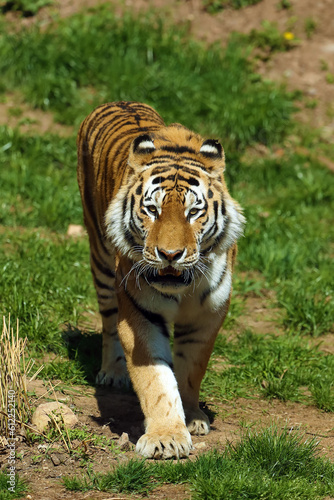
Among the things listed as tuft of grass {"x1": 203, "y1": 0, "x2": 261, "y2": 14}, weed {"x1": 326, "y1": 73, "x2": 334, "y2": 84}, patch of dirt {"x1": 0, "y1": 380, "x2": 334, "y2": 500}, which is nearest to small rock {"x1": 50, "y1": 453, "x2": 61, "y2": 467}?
patch of dirt {"x1": 0, "y1": 380, "x2": 334, "y2": 500}

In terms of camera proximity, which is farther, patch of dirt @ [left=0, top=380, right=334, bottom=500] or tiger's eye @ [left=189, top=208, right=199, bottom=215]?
tiger's eye @ [left=189, top=208, right=199, bottom=215]

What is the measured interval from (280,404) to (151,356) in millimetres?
1222

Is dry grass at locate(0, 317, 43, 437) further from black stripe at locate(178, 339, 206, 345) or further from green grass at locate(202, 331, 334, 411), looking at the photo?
green grass at locate(202, 331, 334, 411)

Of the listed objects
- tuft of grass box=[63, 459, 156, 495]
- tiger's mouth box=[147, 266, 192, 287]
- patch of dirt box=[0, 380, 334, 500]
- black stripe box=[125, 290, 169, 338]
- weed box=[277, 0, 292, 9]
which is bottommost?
patch of dirt box=[0, 380, 334, 500]

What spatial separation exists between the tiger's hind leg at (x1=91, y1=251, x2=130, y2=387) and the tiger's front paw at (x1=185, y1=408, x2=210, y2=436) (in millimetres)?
893

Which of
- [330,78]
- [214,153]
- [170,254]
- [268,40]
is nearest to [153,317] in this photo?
[170,254]

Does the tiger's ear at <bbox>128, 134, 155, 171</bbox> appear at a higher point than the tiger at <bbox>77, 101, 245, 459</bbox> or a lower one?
higher

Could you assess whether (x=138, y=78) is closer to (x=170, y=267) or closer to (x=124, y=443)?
(x=170, y=267)

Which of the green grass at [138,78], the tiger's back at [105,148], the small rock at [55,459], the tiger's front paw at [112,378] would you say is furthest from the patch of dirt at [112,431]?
the green grass at [138,78]

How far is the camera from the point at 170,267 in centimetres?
384

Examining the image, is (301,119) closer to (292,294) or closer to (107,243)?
(292,294)

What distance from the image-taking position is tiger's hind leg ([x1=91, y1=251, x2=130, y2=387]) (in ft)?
16.9

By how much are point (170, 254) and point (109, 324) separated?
5.66 feet

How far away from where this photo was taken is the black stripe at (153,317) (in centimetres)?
409
